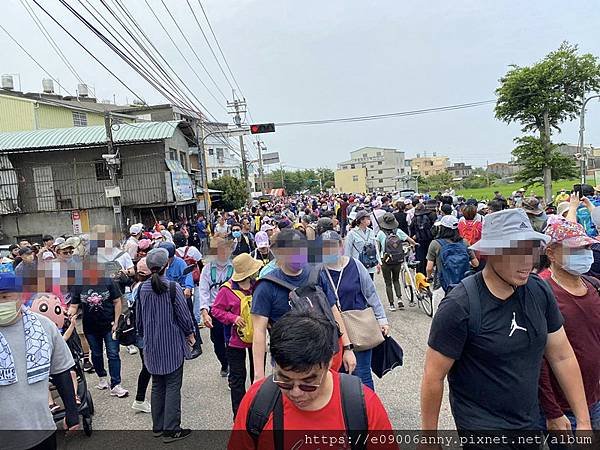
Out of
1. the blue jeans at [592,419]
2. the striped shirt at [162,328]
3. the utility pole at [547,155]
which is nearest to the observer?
the blue jeans at [592,419]

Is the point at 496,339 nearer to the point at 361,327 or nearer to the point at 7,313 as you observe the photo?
the point at 361,327

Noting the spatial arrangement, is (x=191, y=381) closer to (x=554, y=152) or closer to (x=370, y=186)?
(x=554, y=152)

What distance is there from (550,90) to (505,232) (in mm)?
37751

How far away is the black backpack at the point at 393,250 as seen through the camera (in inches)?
336

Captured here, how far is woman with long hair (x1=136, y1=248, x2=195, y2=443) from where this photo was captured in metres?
4.42

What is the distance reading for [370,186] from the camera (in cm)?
11112

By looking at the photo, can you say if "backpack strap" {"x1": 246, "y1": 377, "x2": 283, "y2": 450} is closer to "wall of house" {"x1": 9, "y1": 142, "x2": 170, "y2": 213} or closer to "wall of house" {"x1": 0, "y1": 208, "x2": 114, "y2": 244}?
"wall of house" {"x1": 9, "y1": 142, "x2": 170, "y2": 213}

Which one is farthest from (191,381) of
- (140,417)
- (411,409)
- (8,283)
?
(8,283)

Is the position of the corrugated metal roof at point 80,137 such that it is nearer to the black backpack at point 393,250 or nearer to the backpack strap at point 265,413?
the black backpack at point 393,250

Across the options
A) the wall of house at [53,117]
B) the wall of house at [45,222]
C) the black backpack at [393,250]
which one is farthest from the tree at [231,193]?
the black backpack at [393,250]

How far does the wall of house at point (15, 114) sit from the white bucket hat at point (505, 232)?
3312 cm

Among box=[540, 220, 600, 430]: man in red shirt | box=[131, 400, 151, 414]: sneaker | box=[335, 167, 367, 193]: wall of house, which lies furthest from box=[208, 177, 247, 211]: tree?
box=[335, 167, 367, 193]: wall of house

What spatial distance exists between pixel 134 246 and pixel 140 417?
5389 millimetres

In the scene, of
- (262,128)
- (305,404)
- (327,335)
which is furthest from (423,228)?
(262,128)
